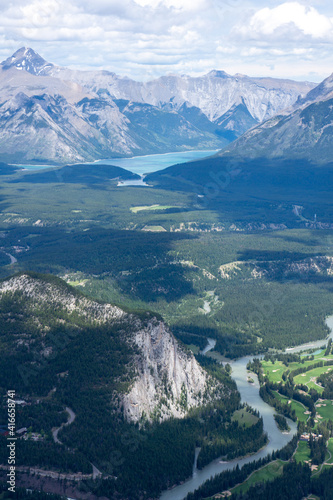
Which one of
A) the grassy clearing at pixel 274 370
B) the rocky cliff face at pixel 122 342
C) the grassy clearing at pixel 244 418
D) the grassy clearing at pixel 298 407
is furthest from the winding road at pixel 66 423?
the grassy clearing at pixel 274 370

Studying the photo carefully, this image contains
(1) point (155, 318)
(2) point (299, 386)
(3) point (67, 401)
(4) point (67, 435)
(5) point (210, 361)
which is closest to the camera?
(4) point (67, 435)

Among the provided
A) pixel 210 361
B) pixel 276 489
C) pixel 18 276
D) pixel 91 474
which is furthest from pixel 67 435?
pixel 210 361

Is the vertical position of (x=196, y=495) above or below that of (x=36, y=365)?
below

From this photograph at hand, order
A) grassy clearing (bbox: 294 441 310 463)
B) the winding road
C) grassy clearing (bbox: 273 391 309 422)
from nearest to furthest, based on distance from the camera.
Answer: the winding road, grassy clearing (bbox: 294 441 310 463), grassy clearing (bbox: 273 391 309 422)

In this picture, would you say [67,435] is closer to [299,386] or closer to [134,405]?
[134,405]

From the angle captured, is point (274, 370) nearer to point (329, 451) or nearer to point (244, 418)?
point (244, 418)

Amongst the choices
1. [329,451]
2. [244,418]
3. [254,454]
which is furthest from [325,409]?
[254,454]

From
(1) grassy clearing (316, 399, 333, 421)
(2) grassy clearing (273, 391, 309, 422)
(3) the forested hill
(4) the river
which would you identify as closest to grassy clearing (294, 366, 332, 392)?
(1) grassy clearing (316, 399, 333, 421)

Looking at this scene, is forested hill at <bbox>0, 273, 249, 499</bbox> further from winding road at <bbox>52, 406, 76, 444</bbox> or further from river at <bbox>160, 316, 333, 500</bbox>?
river at <bbox>160, 316, 333, 500</bbox>

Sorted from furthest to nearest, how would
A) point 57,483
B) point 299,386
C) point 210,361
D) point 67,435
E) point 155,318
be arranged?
1. point 210,361
2. point 299,386
3. point 155,318
4. point 67,435
5. point 57,483
